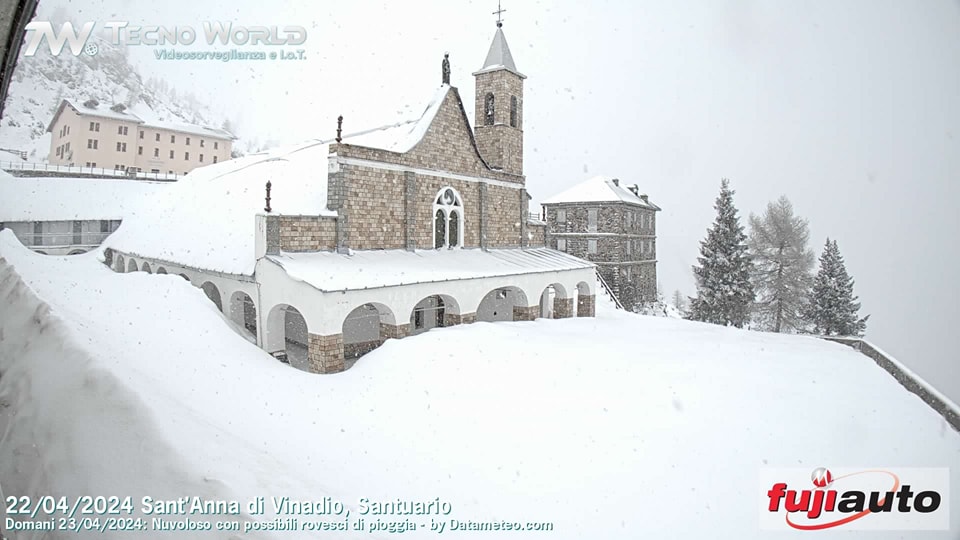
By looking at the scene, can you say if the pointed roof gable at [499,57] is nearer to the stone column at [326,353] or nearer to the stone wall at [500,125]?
the stone wall at [500,125]

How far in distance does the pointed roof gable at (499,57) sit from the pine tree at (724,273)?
18779 millimetres

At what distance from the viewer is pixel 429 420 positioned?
8.75 metres

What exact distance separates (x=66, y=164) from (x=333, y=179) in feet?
31.1

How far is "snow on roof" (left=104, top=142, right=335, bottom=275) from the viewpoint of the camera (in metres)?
16.5

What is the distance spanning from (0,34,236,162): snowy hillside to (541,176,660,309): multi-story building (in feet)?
81.4

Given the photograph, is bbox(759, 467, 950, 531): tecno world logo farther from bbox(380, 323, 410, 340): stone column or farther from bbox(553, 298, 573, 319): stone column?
bbox(553, 298, 573, 319): stone column

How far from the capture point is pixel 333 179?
15.0 metres

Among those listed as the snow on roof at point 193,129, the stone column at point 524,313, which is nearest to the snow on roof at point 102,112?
the snow on roof at point 193,129

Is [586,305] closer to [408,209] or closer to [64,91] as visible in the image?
[408,209]

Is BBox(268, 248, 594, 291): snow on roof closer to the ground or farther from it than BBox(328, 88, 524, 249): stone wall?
closer to the ground

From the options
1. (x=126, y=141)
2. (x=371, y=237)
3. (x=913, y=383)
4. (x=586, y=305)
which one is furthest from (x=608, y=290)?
(x=126, y=141)

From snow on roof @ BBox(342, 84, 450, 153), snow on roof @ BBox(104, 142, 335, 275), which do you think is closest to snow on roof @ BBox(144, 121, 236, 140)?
snow on roof @ BBox(104, 142, 335, 275)

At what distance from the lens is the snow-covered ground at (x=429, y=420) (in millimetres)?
5660

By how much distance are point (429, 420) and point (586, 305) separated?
1562 cm
